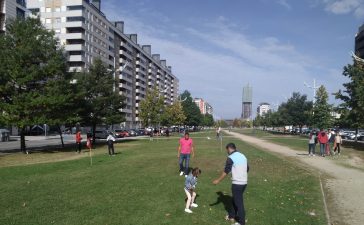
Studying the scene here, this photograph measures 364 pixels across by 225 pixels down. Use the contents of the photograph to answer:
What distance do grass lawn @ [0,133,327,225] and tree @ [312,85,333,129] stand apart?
45.8m

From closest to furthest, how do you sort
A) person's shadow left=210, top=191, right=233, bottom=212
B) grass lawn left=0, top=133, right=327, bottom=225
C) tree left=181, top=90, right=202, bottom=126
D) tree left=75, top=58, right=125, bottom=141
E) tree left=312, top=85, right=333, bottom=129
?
grass lawn left=0, top=133, right=327, bottom=225 → person's shadow left=210, top=191, right=233, bottom=212 → tree left=75, top=58, right=125, bottom=141 → tree left=312, top=85, right=333, bottom=129 → tree left=181, top=90, right=202, bottom=126

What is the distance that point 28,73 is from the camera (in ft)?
90.9

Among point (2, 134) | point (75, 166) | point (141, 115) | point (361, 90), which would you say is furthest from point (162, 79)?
point (75, 166)

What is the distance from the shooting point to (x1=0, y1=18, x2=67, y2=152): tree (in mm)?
26859

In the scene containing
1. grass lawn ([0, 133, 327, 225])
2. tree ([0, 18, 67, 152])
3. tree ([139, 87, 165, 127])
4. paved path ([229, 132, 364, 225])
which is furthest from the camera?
tree ([139, 87, 165, 127])

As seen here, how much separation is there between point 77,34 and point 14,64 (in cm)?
6565

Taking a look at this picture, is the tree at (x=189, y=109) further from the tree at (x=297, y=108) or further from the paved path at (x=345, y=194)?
the paved path at (x=345, y=194)

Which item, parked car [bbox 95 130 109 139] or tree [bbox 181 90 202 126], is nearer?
parked car [bbox 95 130 109 139]

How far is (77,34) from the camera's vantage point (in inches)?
3561

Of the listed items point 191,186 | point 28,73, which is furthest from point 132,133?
point 191,186

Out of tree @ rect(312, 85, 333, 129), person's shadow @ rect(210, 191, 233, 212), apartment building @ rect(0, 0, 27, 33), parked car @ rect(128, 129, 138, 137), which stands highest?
apartment building @ rect(0, 0, 27, 33)

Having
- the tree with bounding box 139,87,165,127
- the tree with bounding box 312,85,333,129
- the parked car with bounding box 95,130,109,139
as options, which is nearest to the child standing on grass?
the parked car with bounding box 95,130,109,139

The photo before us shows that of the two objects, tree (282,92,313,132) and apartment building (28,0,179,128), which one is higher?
apartment building (28,0,179,128)

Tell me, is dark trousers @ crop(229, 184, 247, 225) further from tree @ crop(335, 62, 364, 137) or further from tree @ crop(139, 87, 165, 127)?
tree @ crop(139, 87, 165, 127)
